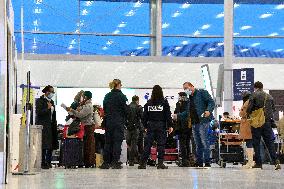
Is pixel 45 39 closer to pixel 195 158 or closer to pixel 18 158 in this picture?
pixel 195 158

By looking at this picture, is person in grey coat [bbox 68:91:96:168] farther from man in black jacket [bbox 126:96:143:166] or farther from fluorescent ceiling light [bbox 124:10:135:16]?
fluorescent ceiling light [bbox 124:10:135:16]

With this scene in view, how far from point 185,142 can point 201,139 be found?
0.89 m

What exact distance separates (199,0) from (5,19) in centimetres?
1861

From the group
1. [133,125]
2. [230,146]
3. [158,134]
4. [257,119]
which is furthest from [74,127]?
[230,146]

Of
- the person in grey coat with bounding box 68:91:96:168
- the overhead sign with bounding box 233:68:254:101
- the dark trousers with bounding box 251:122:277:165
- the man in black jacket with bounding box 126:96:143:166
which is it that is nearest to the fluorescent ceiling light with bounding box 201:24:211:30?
the overhead sign with bounding box 233:68:254:101

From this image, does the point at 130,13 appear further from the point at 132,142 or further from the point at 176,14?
the point at 132,142

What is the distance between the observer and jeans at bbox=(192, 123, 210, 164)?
13.8 m

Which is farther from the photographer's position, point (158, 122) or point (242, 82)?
point (242, 82)

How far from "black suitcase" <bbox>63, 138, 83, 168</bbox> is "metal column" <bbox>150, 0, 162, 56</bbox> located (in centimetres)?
1146

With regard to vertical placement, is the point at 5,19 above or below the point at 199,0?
below

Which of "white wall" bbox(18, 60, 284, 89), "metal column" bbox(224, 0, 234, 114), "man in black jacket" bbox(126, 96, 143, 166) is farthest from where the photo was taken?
"white wall" bbox(18, 60, 284, 89)

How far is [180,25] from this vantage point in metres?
25.8

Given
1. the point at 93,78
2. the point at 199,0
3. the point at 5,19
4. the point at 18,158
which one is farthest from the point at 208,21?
the point at 5,19

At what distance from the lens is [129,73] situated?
24.2 metres
